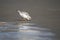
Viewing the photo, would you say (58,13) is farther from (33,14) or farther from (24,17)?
(24,17)

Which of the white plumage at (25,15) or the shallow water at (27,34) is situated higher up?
the white plumage at (25,15)

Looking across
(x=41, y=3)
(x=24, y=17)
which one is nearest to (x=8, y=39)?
(x=24, y=17)

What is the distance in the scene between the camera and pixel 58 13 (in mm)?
4539

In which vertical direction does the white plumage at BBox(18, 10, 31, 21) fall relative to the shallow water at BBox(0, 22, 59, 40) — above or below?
above

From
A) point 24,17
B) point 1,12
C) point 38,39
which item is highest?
point 1,12

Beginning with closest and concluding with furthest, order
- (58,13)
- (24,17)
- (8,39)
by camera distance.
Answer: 1. (8,39)
2. (24,17)
3. (58,13)

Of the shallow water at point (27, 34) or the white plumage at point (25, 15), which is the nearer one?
the shallow water at point (27, 34)

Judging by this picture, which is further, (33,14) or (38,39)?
(33,14)

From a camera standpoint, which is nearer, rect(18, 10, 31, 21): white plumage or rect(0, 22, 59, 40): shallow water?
rect(0, 22, 59, 40): shallow water

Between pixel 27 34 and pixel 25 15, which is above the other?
pixel 25 15

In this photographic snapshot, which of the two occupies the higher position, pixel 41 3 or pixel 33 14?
pixel 41 3

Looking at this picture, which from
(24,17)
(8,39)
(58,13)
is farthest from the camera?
(58,13)

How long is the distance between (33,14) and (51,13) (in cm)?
49

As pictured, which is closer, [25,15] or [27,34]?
[27,34]
